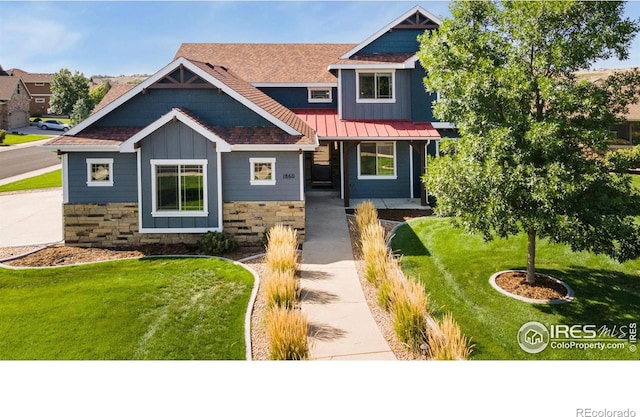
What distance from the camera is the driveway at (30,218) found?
15797 mm

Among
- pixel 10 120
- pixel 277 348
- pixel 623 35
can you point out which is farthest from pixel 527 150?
pixel 10 120

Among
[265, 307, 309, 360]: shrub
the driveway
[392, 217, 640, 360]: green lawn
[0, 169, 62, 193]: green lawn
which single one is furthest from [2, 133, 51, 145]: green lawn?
[265, 307, 309, 360]: shrub

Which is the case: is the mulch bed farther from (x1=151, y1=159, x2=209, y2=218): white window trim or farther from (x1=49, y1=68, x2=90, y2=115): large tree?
(x1=49, y1=68, x2=90, y2=115): large tree

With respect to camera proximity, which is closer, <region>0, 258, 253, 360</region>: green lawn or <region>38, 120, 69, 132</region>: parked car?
<region>0, 258, 253, 360</region>: green lawn

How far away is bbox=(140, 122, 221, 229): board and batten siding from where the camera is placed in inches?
558

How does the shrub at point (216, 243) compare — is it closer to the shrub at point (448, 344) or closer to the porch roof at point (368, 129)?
the porch roof at point (368, 129)

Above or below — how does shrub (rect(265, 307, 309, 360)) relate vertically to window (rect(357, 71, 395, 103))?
below

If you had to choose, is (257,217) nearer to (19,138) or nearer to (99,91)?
(99,91)

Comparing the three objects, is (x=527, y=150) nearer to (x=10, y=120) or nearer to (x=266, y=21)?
(x=266, y=21)

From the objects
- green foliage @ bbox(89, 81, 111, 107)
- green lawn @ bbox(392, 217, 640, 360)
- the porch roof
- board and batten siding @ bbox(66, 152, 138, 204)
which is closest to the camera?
green lawn @ bbox(392, 217, 640, 360)

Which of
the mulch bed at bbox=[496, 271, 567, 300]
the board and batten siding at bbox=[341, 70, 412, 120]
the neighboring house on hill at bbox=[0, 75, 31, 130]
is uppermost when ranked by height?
the neighboring house on hill at bbox=[0, 75, 31, 130]

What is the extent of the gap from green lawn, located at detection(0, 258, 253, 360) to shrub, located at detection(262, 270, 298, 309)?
2.16 feet

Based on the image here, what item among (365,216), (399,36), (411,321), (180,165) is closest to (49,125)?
(399,36)

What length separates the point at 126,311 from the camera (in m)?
9.62
